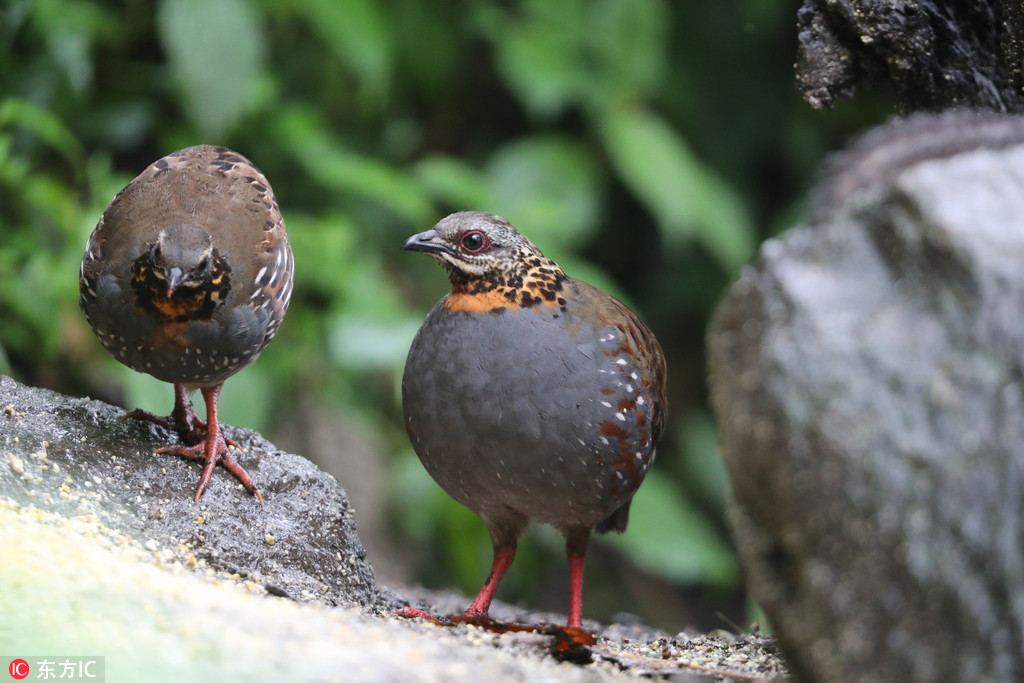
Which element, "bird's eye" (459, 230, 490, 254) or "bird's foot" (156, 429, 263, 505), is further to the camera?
"bird's foot" (156, 429, 263, 505)

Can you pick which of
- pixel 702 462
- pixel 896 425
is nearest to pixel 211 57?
pixel 702 462

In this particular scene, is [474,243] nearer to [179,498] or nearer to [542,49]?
[179,498]

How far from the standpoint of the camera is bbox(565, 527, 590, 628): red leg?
13.0 ft

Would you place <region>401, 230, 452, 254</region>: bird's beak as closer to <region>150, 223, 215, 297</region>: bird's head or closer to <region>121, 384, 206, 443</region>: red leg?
<region>150, 223, 215, 297</region>: bird's head

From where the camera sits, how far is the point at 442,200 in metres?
7.17

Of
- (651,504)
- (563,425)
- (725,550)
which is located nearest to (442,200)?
(651,504)

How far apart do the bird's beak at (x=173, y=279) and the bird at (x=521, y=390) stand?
0.86 meters

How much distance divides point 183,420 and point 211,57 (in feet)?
10.1

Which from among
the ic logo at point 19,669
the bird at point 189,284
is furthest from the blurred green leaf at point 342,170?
the ic logo at point 19,669

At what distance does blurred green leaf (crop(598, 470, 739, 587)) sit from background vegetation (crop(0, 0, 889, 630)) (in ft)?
0.07

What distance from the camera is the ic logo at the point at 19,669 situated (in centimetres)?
215

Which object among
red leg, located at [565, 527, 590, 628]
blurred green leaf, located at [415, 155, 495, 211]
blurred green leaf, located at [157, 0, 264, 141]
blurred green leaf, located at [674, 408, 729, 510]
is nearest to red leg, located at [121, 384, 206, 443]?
red leg, located at [565, 527, 590, 628]

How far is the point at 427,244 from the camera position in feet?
12.0

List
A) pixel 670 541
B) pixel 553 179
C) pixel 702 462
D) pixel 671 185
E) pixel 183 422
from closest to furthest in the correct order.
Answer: pixel 183 422, pixel 670 541, pixel 671 185, pixel 553 179, pixel 702 462
